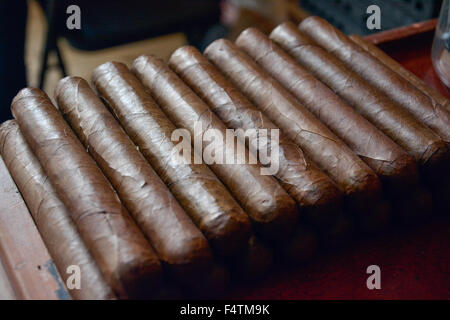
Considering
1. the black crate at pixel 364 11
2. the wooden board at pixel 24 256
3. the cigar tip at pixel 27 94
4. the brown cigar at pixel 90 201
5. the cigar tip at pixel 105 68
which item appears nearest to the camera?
the brown cigar at pixel 90 201

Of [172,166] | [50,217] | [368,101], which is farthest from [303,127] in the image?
[50,217]

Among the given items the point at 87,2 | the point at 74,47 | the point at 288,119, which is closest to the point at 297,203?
the point at 288,119

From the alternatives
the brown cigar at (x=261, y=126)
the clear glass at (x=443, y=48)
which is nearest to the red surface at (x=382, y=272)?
the brown cigar at (x=261, y=126)

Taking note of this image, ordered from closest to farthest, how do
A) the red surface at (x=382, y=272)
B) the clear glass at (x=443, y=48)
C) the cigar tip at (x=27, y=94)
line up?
1. the red surface at (x=382, y=272)
2. the cigar tip at (x=27, y=94)
3. the clear glass at (x=443, y=48)

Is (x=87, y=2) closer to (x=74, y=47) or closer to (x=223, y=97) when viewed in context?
(x=74, y=47)

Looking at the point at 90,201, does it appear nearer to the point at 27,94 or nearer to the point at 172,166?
the point at 172,166

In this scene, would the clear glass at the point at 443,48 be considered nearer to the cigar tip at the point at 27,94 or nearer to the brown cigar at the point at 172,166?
the brown cigar at the point at 172,166

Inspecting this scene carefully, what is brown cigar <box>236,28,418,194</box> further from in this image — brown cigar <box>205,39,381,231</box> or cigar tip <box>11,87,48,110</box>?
cigar tip <box>11,87,48,110</box>
